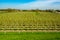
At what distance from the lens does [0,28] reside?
31.7 metres

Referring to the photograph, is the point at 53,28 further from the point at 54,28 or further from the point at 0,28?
A: the point at 0,28

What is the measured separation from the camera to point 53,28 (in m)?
32.1

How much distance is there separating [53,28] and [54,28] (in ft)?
0.69

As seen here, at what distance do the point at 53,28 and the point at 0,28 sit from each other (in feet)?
32.1

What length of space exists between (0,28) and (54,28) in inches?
392

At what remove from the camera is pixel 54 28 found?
32.0m

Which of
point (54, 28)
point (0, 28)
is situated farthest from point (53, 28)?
point (0, 28)
